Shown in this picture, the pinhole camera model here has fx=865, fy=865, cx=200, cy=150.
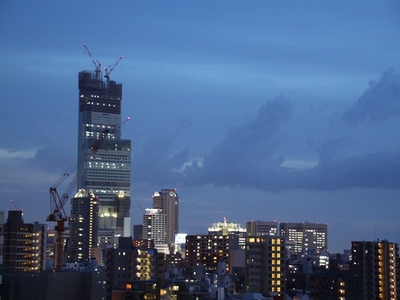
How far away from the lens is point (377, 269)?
41000 mm

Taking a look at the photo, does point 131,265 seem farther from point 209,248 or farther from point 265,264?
point 209,248

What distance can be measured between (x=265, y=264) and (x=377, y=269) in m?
7.51

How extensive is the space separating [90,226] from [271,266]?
6142 centimetres

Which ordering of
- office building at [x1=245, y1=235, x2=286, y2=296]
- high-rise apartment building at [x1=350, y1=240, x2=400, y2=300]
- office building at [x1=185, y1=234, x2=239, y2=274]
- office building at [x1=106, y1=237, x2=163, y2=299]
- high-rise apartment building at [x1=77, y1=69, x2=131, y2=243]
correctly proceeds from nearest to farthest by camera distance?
office building at [x1=245, y1=235, x2=286, y2=296], office building at [x1=106, y1=237, x2=163, y2=299], high-rise apartment building at [x1=350, y1=240, x2=400, y2=300], office building at [x1=185, y1=234, x2=239, y2=274], high-rise apartment building at [x1=77, y1=69, x2=131, y2=243]

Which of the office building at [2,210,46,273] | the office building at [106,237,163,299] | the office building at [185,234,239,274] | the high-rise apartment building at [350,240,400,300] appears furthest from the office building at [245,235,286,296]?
the office building at [185,234,239,274]

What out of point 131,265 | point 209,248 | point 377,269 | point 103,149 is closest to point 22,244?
point 131,265

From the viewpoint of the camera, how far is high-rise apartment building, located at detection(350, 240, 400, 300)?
40031 mm

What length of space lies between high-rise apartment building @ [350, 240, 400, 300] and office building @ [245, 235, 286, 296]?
574 cm

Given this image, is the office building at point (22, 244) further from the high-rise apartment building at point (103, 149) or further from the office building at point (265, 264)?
the high-rise apartment building at point (103, 149)

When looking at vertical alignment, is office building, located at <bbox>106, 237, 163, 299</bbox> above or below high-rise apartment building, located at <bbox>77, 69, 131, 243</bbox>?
below

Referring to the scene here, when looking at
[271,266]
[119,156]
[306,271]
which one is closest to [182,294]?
[271,266]

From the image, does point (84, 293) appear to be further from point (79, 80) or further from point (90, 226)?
point (79, 80)

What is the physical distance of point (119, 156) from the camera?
5556 inches

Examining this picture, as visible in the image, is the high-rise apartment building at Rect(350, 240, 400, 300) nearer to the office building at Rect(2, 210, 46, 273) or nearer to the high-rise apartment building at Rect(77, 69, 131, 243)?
the office building at Rect(2, 210, 46, 273)
